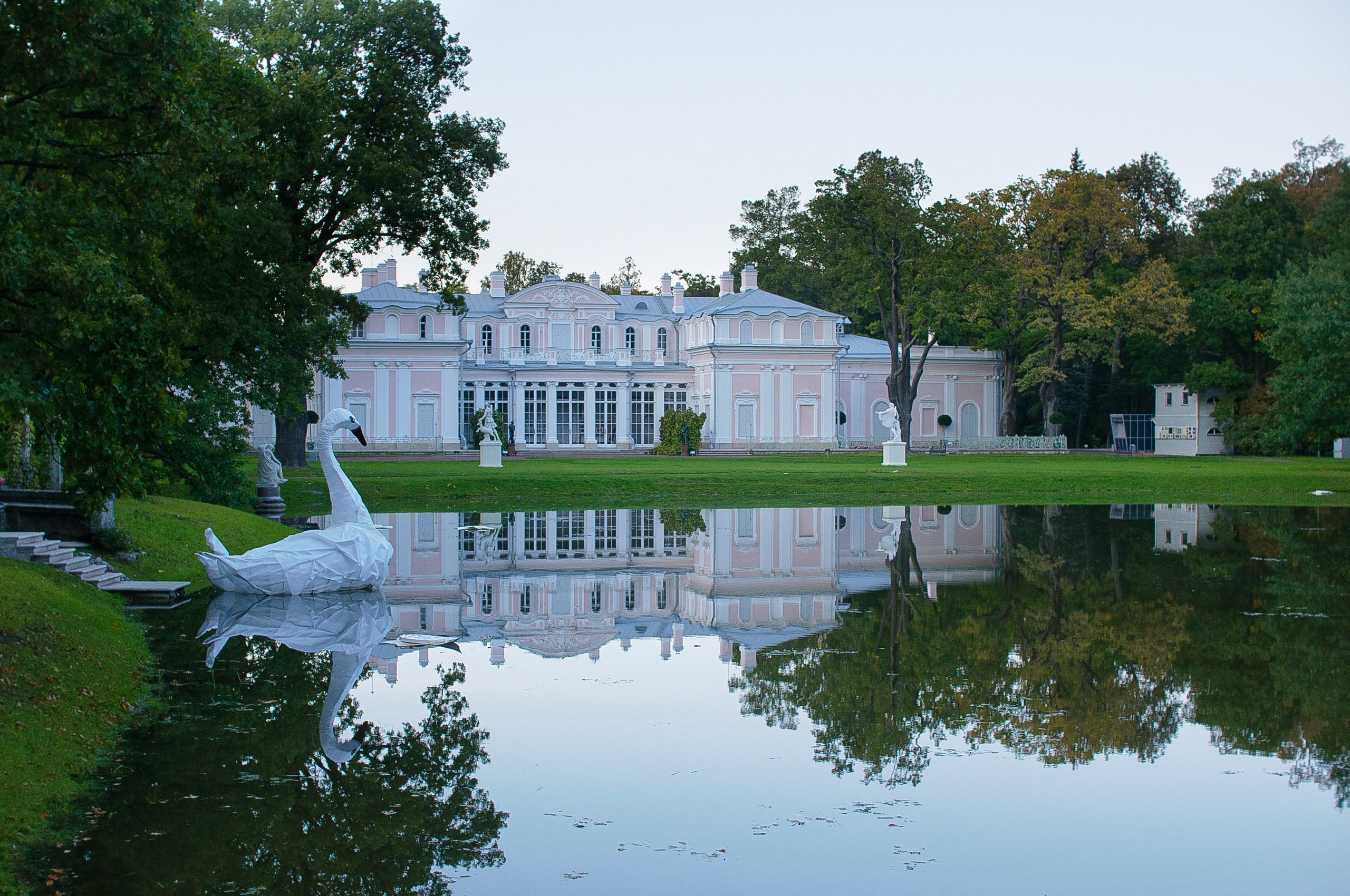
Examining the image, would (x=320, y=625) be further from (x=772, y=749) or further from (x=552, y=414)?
(x=552, y=414)

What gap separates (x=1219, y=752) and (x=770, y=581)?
7.41m

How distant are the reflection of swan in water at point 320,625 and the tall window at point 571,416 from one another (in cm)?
3500

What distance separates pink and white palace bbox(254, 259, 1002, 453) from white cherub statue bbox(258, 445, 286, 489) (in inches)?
853

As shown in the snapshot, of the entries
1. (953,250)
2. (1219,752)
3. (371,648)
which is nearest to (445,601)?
(371,648)

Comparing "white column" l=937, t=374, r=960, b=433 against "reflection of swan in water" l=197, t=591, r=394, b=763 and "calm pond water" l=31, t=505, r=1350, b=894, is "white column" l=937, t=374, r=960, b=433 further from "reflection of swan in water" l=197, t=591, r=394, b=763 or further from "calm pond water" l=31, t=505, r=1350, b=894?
"reflection of swan in water" l=197, t=591, r=394, b=763

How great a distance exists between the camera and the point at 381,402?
4509cm

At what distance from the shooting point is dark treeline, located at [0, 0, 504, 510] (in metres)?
6.74

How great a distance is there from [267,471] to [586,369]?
26.0 meters

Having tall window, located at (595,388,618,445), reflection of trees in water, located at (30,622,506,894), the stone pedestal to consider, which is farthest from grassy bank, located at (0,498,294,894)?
tall window, located at (595,388,618,445)

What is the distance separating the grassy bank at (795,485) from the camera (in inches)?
1002

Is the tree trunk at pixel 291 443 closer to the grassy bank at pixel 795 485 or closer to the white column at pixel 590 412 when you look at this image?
the grassy bank at pixel 795 485

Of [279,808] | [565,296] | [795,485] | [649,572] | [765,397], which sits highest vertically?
[565,296]

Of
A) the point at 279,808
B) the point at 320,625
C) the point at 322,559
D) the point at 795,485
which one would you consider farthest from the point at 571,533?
the point at 279,808

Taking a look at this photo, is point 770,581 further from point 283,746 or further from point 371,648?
point 283,746
